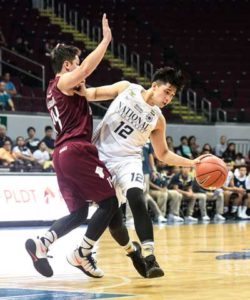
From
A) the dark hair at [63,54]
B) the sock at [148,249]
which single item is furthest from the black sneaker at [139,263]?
the dark hair at [63,54]

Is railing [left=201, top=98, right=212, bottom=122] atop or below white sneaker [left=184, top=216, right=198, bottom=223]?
atop

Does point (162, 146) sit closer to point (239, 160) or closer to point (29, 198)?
A: point (29, 198)

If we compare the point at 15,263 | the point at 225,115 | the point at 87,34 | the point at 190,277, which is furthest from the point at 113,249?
the point at 87,34

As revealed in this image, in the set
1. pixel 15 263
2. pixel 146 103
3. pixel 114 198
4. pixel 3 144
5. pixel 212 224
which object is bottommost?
pixel 212 224

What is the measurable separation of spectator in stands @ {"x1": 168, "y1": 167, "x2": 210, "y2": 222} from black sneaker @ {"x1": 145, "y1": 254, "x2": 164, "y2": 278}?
11.9 m

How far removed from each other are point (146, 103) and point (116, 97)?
0.90 feet

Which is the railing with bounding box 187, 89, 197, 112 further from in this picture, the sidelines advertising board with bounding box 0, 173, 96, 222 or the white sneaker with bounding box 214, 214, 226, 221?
the sidelines advertising board with bounding box 0, 173, 96, 222

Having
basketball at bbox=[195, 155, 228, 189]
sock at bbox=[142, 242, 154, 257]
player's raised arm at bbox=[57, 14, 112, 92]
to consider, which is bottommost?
sock at bbox=[142, 242, 154, 257]

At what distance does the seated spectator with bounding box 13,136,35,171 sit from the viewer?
17.3 metres

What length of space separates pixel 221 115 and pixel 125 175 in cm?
Result: 1894

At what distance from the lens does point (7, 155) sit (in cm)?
1723

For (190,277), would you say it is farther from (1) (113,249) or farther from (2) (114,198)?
(1) (113,249)

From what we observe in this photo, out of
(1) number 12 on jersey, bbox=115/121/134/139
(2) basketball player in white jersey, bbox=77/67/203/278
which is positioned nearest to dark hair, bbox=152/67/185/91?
(2) basketball player in white jersey, bbox=77/67/203/278

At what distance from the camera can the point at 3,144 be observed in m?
17.5
